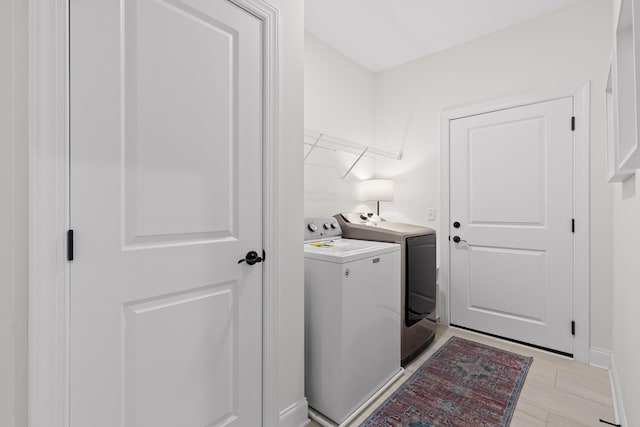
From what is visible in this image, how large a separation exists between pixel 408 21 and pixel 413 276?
2.06 metres

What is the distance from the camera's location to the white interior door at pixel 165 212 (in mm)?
906

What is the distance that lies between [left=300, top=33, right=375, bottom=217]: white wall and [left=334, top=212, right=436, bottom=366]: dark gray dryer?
13.3 inches

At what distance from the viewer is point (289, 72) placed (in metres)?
1.47

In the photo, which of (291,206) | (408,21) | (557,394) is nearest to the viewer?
(291,206)

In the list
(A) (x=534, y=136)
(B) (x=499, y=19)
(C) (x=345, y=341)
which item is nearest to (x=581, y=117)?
(A) (x=534, y=136)

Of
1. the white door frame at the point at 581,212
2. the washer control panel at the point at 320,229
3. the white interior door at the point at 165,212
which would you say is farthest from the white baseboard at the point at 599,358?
the white interior door at the point at 165,212

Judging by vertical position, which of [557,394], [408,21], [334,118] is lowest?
[557,394]

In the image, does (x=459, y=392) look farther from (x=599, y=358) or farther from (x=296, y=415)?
(x=599, y=358)

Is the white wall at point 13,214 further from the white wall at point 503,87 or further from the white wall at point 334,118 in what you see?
the white wall at point 503,87

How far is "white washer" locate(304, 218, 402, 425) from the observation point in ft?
5.07

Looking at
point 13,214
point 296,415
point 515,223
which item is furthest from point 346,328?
point 515,223

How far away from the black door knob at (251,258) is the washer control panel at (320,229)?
76 centimetres

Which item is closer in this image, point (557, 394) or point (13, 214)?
point (13, 214)

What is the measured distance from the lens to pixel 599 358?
82.6 inches
